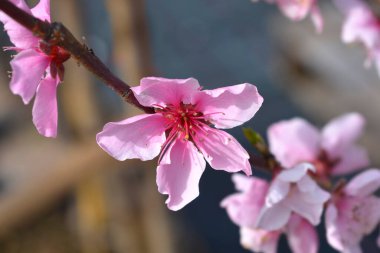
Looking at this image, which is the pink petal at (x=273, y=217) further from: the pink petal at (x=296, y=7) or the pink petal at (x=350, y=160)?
the pink petal at (x=296, y=7)

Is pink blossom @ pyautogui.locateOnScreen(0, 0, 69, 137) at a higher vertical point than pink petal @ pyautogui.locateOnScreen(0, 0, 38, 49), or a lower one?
lower

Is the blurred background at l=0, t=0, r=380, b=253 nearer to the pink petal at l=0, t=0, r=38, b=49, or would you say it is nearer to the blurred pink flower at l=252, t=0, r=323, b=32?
the blurred pink flower at l=252, t=0, r=323, b=32

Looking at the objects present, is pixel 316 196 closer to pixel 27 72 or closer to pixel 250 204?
pixel 250 204

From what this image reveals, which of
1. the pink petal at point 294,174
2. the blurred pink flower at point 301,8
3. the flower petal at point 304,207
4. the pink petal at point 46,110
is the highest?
the blurred pink flower at point 301,8

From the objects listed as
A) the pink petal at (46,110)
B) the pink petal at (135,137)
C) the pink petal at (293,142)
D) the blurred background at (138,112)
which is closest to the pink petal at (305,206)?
the pink petal at (293,142)

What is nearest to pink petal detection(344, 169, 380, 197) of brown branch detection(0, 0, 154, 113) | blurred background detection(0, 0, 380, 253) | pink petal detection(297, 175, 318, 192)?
pink petal detection(297, 175, 318, 192)

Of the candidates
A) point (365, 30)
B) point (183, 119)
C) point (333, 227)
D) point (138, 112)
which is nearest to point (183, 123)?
point (183, 119)

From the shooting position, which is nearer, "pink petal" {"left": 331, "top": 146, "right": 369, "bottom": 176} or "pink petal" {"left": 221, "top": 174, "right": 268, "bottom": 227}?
"pink petal" {"left": 221, "top": 174, "right": 268, "bottom": 227}
